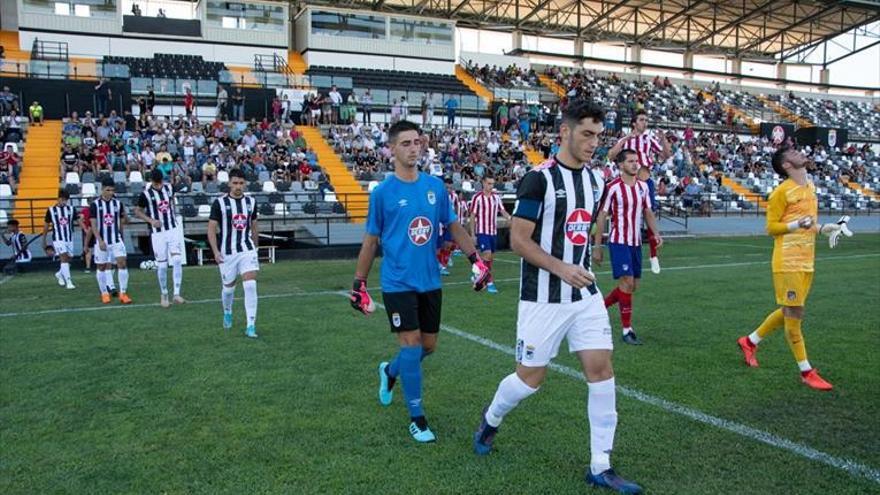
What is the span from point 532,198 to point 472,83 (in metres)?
38.1

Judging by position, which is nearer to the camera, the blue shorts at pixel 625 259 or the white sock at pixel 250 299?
the blue shorts at pixel 625 259

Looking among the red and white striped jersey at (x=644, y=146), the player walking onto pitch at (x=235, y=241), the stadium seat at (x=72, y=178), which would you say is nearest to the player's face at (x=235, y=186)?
the player walking onto pitch at (x=235, y=241)

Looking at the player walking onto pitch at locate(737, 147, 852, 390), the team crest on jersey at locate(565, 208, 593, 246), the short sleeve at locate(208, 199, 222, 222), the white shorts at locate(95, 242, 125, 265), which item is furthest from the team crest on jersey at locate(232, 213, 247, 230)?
the player walking onto pitch at locate(737, 147, 852, 390)

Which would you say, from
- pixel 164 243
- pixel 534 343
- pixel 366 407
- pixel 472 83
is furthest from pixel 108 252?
pixel 472 83

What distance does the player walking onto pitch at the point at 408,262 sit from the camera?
4.61m

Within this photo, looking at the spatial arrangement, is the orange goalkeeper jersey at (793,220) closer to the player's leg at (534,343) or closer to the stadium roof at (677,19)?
the player's leg at (534,343)

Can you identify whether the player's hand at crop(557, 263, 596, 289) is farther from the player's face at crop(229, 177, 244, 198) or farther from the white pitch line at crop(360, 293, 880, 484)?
the player's face at crop(229, 177, 244, 198)

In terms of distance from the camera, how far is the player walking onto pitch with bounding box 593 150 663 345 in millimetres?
7586

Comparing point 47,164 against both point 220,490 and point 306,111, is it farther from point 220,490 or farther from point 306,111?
point 220,490

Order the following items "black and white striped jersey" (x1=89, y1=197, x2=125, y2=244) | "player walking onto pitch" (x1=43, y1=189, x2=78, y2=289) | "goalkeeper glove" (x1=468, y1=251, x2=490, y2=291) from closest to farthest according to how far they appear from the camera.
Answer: "goalkeeper glove" (x1=468, y1=251, x2=490, y2=291) < "black and white striped jersey" (x1=89, y1=197, x2=125, y2=244) < "player walking onto pitch" (x1=43, y1=189, x2=78, y2=289)

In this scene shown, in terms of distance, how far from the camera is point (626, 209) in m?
7.61

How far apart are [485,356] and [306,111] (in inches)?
967

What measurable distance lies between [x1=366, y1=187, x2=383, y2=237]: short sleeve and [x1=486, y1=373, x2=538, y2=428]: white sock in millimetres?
1379

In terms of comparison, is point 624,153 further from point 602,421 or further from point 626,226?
point 602,421
